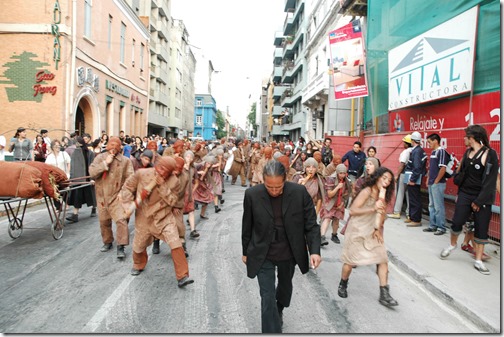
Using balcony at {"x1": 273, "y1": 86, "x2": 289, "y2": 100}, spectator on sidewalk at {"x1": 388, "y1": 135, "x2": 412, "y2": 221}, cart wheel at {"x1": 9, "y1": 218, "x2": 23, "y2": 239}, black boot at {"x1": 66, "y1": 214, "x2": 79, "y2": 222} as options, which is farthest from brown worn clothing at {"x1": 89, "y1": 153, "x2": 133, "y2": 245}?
balcony at {"x1": 273, "y1": 86, "x2": 289, "y2": 100}

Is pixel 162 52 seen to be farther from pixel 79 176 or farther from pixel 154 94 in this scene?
pixel 79 176

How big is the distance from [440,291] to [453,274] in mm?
712

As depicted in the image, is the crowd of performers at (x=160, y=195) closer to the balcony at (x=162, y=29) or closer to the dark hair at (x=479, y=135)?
the dark hair at (x=479, y=135)

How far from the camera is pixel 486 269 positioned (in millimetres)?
5191

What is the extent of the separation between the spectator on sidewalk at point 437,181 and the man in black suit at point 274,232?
188 inches

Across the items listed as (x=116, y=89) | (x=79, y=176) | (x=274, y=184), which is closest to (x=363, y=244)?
(x=274, y=184)

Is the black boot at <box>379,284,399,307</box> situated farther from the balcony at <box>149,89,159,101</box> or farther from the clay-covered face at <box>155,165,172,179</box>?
the balcony at <box>149,89,159,101</box>

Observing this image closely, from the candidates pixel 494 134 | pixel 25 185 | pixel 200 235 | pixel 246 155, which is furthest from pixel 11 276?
pixel 246 155

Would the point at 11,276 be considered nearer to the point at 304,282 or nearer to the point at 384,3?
the point at 304,282

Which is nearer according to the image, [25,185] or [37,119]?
[25,185]

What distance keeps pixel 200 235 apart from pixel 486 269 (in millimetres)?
4705

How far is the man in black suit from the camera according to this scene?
314cm

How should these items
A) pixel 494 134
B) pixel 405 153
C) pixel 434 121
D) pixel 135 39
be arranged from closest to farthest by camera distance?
pixel 494 134
pixel 405 153
pixel 434 121
pixel 135 39

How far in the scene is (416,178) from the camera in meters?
8.05
